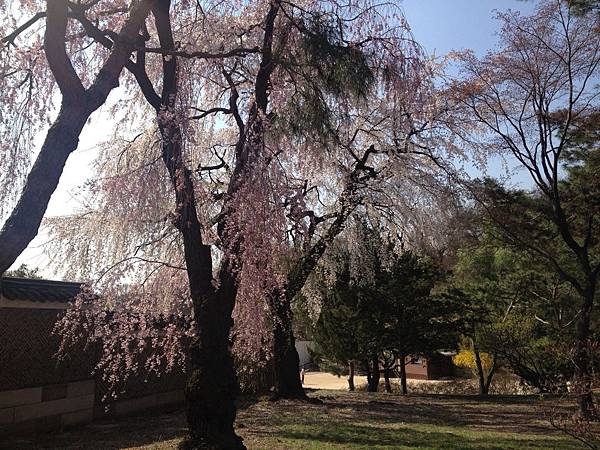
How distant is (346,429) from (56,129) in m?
5.81

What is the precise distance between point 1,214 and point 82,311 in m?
3.22

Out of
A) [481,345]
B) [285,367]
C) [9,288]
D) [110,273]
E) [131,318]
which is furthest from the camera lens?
[481,345]

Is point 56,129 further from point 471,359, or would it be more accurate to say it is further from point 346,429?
point 471,359

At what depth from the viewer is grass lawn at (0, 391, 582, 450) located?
6.26 metres

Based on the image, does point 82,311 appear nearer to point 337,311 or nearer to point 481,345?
point 337,311

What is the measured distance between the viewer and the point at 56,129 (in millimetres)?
3633

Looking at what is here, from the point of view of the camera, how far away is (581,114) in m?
10.4

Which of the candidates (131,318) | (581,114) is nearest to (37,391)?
(131,318)

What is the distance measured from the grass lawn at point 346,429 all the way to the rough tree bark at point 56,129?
3.60m

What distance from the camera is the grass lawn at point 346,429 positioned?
6262 millimetres

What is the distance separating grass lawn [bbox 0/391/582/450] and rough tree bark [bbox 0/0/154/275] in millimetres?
3600

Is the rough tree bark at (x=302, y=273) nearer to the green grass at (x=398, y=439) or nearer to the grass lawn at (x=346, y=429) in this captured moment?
the grass lawn at (x=346, y=429)

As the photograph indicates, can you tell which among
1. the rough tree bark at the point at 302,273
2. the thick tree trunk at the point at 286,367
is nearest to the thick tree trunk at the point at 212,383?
the rough tree bark at the point at 302,273

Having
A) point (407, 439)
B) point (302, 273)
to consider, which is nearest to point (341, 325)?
point (302, 273)
